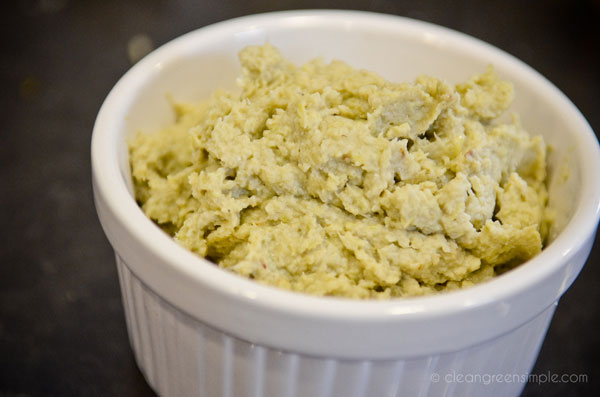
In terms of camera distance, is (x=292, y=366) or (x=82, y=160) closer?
(x=292, y=366)

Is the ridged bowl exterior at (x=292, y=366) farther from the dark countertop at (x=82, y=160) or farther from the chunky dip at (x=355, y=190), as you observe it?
the dark countertop at (x=82, y=160)

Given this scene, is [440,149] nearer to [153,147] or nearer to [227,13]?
[153,147]

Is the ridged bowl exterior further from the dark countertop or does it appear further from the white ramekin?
the dark countertop

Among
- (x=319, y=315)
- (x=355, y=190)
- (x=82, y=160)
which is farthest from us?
(x=82, y=160)

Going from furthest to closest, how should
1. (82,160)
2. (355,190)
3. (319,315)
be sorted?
1. (82,160)
2. (355,190)
3. (319,315)

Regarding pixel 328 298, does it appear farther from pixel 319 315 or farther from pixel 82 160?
pixel 82 160

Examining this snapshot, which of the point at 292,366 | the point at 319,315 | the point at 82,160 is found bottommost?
the point at 82,160

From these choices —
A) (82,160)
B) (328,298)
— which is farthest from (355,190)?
(82,160)

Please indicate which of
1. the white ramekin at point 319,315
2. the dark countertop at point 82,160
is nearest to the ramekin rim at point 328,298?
the white ramekin at point 319,315
